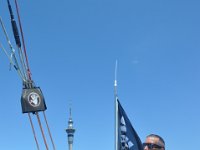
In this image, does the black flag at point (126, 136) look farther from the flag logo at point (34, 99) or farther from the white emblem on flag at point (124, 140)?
the flag logo at point (34, 99)

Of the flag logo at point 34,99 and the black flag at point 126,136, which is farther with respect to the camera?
the black flag at point 126,136

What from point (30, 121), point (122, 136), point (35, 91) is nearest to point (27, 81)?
point (35, 91)

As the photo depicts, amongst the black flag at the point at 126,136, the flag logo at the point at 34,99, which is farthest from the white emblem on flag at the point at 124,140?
the flag logo at the point at 34,99

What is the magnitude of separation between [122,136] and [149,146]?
28.9 inches

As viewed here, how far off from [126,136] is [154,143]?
80cm

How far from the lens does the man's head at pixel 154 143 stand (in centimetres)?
674

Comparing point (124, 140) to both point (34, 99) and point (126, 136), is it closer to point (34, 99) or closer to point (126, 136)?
point (126, 136)

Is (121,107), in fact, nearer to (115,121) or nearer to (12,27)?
(115,121)

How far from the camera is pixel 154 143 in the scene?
22.1 feet

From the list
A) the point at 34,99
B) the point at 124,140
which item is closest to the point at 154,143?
the point at 124,140

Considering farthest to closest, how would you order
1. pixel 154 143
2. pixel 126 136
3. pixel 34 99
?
pixel 126 136 < pixel 154 143 < pixel 34 99

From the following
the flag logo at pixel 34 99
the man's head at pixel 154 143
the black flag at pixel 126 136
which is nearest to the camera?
the flag logo at pixel 34 99

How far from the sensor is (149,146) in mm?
6801

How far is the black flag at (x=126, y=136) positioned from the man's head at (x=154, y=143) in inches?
21.9
